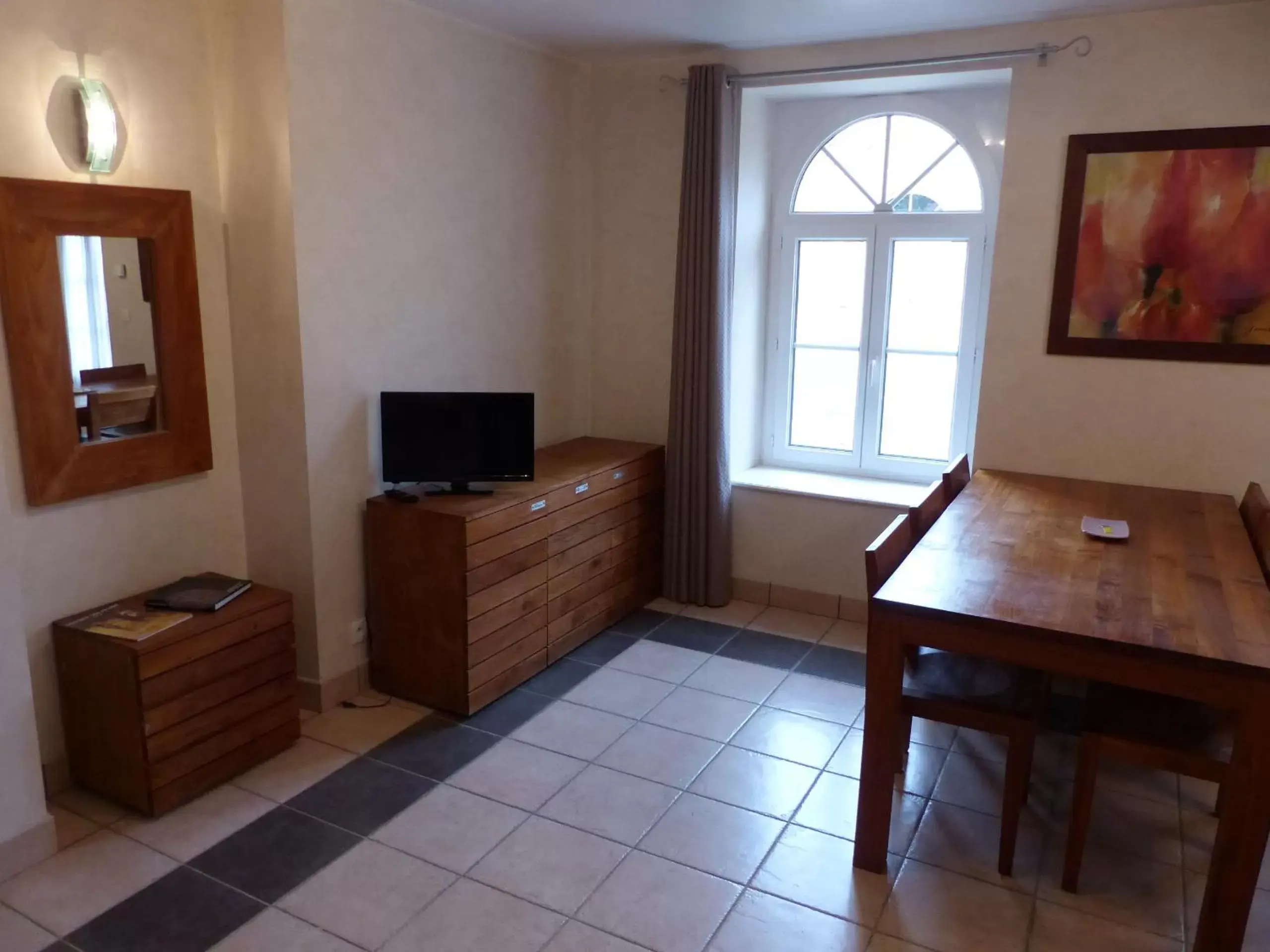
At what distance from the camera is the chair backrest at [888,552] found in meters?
2.33

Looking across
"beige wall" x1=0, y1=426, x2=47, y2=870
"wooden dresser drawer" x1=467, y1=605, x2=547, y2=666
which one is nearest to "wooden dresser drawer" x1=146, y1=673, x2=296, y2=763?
"beige wall" x1=0, y1=426, x2=47, y2=870

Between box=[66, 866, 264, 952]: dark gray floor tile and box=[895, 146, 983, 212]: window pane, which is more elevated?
box=[895, 146, 983, 212]: window pane

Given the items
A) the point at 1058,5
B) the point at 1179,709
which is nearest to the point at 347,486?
the point at 1179,709

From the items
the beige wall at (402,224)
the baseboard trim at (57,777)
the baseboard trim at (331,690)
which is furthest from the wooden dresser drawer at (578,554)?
the baseboard trim at (57,777)

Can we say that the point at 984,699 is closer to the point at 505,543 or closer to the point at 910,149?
the point at 505,543

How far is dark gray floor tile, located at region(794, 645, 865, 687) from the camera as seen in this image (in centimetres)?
355

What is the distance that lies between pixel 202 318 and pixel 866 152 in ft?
9.45

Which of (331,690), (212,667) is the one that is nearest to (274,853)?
(212,667)

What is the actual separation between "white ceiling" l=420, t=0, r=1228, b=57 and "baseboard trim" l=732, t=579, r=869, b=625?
7.71ft

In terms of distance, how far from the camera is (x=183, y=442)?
2898 mm

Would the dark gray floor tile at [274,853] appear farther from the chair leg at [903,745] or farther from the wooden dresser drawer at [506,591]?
the chair leg at [903,745]

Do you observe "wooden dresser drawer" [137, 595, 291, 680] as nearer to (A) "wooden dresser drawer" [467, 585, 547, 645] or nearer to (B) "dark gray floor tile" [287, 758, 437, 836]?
(B) "dark gray floor tile" [287, 758, 437, 836]

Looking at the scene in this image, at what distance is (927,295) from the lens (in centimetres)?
407

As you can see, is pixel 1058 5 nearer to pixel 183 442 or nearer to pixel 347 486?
pixel 347 486
